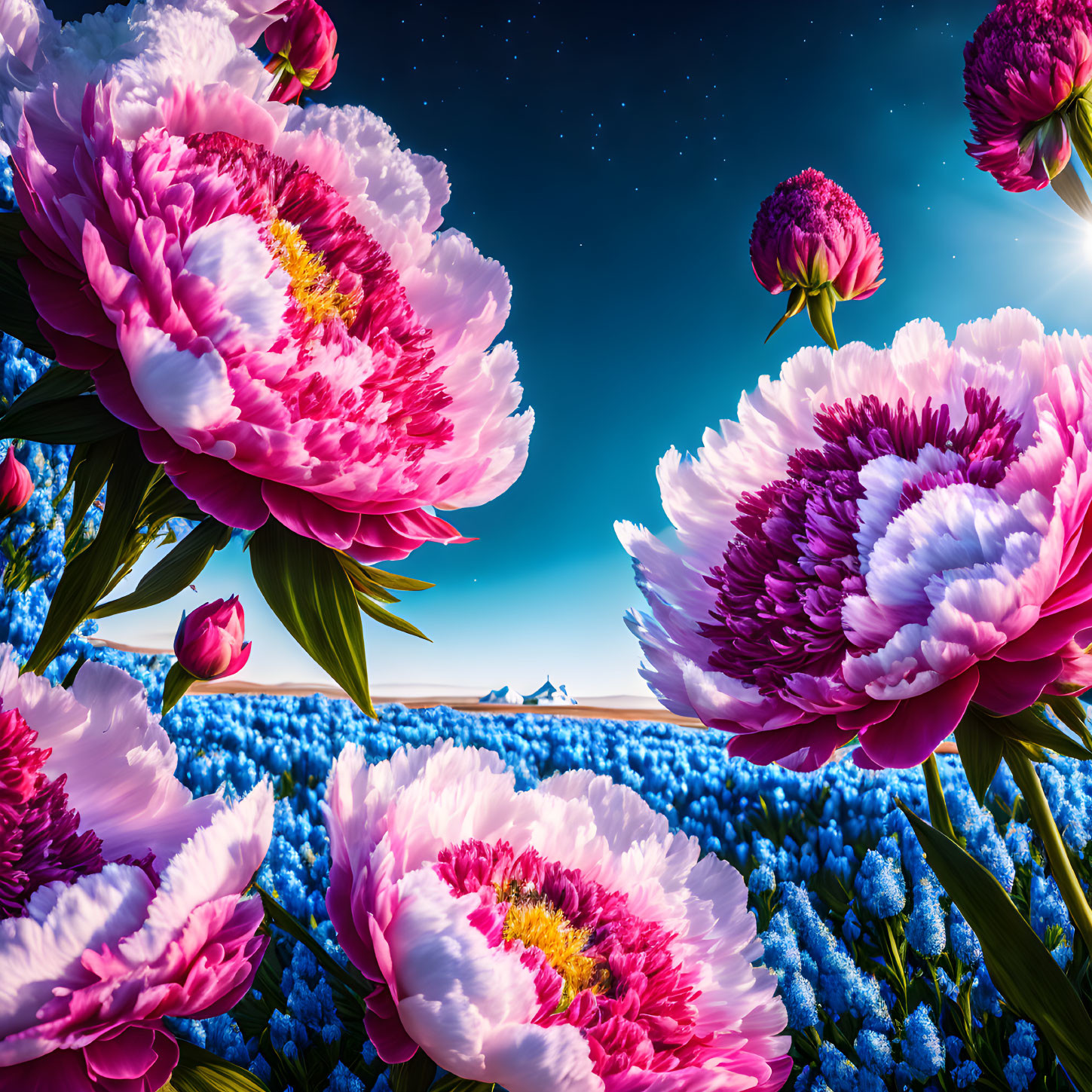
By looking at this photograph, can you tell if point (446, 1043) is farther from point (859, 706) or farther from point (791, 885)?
point (791, 885)

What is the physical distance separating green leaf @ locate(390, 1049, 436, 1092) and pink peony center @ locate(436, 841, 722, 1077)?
0.04 m

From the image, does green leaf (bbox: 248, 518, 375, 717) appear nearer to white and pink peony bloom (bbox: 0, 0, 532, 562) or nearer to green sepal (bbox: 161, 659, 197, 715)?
Result: white and pink peony bloom (bbox: 0, 0, 532, 562)

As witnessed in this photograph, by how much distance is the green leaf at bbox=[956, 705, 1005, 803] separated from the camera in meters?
0.29

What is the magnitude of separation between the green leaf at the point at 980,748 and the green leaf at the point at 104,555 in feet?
0.97

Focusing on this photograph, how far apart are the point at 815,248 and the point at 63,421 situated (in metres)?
0.74

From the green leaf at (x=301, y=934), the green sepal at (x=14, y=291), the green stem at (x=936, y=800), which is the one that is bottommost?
the green leaf at (x=301, y=934)

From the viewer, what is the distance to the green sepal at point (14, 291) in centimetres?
25

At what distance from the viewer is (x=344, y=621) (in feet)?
0.83

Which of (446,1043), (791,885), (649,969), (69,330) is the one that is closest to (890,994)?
(791,885)

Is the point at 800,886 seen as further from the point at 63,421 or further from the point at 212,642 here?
the point at 63,421

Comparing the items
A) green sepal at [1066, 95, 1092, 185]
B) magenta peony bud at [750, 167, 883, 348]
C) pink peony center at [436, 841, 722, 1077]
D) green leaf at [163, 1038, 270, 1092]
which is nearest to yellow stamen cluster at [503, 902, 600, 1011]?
pink peony center at [436, 841, 722, 1077]

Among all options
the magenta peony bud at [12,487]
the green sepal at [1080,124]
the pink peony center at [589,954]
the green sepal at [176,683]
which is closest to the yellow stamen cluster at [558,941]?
the pink peony center at [589,954]

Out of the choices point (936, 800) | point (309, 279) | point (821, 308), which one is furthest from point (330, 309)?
point (821, 308)

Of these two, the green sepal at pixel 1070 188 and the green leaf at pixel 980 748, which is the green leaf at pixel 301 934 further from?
the green sepal at pixel 1070 188
